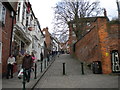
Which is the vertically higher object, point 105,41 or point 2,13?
point 2,13

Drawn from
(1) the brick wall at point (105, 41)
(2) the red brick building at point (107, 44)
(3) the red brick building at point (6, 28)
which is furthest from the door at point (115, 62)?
(3) the red brick building at point (6, 28)

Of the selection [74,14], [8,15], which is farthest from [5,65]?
[74,14]

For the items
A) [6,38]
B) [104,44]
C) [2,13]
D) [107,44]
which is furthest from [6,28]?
[107,44]

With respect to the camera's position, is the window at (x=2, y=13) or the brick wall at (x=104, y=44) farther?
the brick wall at (x=104, y=44)

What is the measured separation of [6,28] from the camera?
11844mm

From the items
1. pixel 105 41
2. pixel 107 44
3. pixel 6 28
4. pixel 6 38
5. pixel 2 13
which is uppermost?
pixel 2 13

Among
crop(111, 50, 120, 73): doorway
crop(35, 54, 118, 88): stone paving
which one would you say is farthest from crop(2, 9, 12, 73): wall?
crop(111, 50, 120, 73): doorway

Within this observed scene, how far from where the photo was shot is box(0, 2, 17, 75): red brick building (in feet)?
36.3

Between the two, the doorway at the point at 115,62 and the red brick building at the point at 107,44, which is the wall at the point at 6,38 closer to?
the red brick building at the point at 107,44

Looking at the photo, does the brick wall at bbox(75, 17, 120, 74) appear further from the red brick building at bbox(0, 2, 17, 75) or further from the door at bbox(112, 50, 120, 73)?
the red brick building at bbox(0, 2, 17, 75)

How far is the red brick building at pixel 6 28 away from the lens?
1105 cm

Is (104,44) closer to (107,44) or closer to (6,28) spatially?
(107,44)

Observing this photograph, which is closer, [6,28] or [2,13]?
[2,13]

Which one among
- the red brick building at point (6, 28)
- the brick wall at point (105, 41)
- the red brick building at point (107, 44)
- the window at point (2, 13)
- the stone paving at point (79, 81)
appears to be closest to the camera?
the stone paving at point (79, 81)
